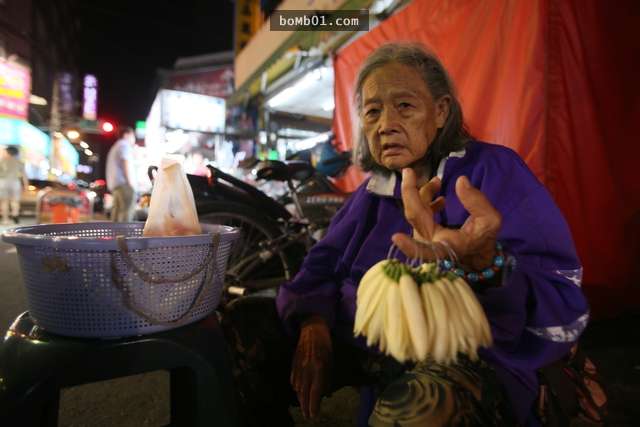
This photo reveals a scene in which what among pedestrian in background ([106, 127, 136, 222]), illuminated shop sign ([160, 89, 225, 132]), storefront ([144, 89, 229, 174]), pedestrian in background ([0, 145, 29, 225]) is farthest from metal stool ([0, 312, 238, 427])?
pedestrian in background ([0, 145, 29, 225])

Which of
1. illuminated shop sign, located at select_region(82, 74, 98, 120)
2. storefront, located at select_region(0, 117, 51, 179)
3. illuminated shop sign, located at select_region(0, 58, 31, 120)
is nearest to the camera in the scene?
illuminated shop sign, located at select_region(0, 58, 31, 120)

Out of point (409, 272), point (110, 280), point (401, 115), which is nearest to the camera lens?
point (409, 272)

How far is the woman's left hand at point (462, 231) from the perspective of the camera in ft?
2.37

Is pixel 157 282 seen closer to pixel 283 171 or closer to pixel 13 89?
pixel 283 171

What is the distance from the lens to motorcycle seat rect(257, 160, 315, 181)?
3051 millimetres

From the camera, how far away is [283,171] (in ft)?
10.1

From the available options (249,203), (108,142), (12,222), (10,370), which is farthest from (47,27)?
(108,142)

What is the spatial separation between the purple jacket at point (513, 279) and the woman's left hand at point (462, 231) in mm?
102

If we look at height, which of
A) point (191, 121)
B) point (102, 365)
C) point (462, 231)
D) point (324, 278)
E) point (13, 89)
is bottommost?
point (102, 365)

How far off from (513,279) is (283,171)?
8.03 feet

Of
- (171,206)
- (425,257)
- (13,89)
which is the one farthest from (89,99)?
(425,257)

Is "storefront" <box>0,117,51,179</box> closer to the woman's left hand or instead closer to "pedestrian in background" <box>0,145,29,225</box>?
"pedestrian in background" <box>0,145,29,225</box>

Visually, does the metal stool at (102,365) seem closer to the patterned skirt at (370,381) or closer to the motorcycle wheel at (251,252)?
the patterned skirt at (370,381)

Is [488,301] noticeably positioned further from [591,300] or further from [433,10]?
[433,10]
